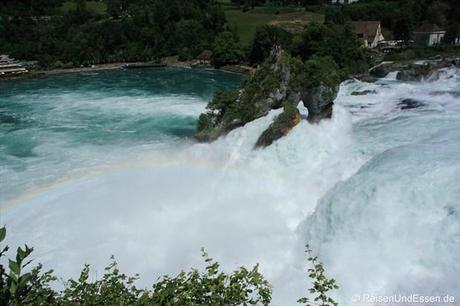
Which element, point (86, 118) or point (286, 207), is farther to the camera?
point (86, 118)

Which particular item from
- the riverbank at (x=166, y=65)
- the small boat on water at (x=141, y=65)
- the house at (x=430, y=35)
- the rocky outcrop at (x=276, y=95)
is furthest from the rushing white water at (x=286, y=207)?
the small boat on water at (x=141, y=65)

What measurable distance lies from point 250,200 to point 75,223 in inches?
305

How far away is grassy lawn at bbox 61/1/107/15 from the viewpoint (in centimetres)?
9888

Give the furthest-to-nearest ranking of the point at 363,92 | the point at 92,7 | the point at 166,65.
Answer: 1. the point at 92,7
2. the point at 166,65
3. the point at 363,92

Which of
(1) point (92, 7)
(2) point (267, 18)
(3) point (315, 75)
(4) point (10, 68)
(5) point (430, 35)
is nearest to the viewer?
(3) point (315, 75)

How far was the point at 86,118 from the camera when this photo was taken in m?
38.8

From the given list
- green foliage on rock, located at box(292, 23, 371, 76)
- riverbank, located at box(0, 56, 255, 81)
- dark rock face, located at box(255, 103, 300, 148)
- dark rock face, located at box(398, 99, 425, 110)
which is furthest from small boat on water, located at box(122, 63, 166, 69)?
dark rock face, located at box(255, 103, 300, 148)

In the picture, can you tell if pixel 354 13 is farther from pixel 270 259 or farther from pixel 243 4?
pixel 270 259

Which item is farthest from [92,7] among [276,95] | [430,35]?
[276,95]

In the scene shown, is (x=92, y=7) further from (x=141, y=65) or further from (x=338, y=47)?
(x=338, y=47)

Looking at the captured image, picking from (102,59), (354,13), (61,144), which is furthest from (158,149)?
(354,13)

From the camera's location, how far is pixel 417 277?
13.3 metres

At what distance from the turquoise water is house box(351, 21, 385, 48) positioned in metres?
20.5

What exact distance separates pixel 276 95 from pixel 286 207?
11.2m
